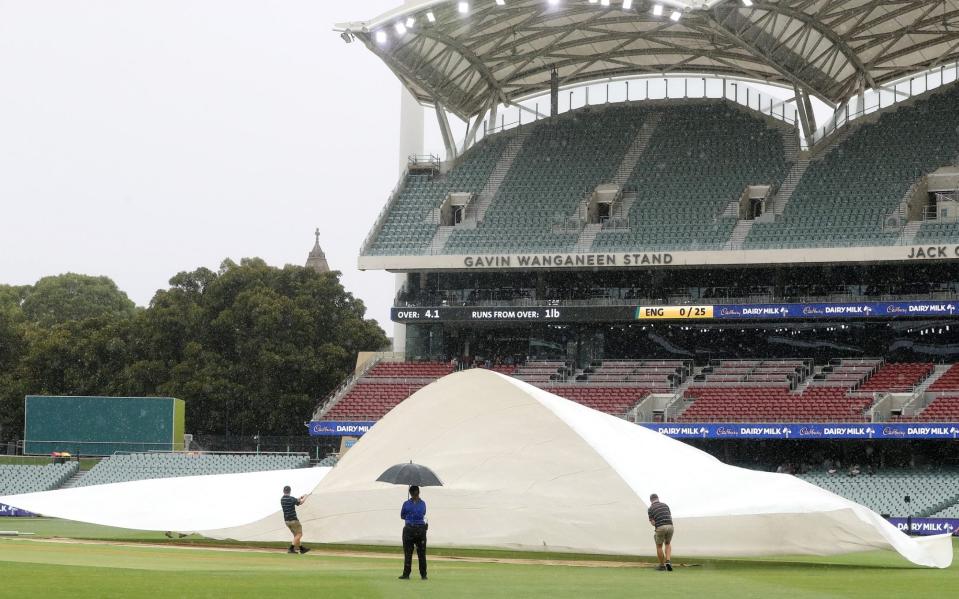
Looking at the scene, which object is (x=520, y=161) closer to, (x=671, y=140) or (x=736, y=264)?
(x=671, y=140)

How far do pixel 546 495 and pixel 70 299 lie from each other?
3014 inches

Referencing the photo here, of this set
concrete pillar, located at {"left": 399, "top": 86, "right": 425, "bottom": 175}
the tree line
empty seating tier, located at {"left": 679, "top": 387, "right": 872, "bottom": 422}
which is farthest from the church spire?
empty seating tier, located at {"left": 679, "top": 387, "right": 872, "bottom": 422}

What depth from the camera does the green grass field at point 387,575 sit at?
1642 centimetres

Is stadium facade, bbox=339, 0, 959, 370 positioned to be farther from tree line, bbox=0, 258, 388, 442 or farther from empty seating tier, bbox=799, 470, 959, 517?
tree line, bbox=0, 258, 388, 442

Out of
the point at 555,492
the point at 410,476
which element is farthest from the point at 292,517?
the point at 555,492

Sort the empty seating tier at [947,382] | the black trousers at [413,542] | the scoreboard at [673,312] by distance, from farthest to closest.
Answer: the scoreboard at [673,312] < the empty seating tier at [947,382] < the black trousers at [413,542]

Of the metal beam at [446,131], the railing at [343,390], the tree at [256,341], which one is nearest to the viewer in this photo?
the railing at [343,390]

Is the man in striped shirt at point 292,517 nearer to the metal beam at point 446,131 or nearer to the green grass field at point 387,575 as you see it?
the green grass field at point 387,575

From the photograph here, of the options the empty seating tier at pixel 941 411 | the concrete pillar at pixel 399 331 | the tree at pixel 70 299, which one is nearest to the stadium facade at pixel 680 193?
the concrete pillar at pixel 399 331

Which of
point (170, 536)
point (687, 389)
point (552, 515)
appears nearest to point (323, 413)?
point (687, 389)

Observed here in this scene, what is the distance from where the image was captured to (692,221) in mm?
55906

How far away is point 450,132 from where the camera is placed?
206 ft

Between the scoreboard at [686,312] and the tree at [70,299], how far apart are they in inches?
1716

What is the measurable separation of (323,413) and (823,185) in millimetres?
21524
